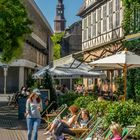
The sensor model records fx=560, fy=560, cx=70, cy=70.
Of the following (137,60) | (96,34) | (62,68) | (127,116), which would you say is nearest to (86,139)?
(127,116)

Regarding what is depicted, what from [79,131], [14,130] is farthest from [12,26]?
[79,131]

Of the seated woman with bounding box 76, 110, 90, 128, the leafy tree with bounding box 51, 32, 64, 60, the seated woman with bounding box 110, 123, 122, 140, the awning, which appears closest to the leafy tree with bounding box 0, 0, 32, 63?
the awning

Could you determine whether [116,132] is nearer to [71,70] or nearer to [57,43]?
[71,70]

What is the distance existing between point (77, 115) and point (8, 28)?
49.8 ft

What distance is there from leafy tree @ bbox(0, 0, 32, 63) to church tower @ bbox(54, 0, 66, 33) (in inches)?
6192

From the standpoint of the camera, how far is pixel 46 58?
111250mm

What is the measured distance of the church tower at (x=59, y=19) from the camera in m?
192

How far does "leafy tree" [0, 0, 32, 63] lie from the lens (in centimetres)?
2988

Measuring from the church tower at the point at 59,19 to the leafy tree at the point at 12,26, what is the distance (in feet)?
516

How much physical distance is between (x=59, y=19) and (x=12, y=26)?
164 m

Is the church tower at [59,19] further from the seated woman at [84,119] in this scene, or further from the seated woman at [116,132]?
the seated woman at [116,132]

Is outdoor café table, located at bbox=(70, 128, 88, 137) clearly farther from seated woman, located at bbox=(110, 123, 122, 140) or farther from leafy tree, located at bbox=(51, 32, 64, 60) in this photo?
leafy tree, located at bbox=(51, 32, 64, 60)

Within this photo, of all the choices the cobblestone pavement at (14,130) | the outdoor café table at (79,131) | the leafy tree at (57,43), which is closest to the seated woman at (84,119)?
the outdoor café table at (79,131)

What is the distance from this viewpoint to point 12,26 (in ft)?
101
